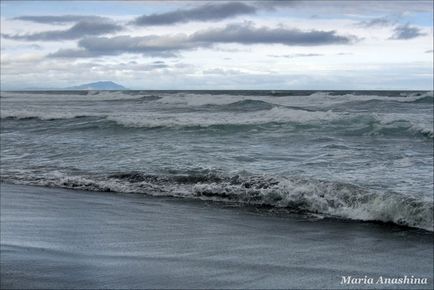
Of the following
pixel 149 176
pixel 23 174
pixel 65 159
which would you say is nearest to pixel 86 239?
pixel 149 176

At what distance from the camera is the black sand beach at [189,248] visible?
4.26 meters

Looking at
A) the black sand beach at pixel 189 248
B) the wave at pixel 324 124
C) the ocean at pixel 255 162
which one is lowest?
the black sand beach at pixel 189 248

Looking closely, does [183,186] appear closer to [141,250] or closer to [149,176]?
[149,176]

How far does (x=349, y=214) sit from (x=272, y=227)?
1339 millimetres

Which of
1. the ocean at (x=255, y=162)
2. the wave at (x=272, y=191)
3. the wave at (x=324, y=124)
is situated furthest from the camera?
the wave at (x=324, y=124)

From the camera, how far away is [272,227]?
6254 millimetres

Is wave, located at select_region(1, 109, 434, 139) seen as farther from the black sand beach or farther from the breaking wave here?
the black sand beach

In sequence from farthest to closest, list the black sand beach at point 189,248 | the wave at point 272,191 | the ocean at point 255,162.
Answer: the ocean at point 255,162
the wave at point 272,191
the black sand beach at point 189,248

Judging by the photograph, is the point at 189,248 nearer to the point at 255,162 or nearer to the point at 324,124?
the point at 255,162

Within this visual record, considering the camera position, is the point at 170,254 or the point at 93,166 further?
the point at 93,166

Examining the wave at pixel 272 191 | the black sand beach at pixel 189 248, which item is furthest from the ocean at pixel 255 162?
the black sand beach at pixel 189 248

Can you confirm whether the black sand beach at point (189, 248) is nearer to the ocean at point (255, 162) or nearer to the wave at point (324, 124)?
the ocean at point (255, 162)

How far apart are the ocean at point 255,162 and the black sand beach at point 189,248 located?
790mm

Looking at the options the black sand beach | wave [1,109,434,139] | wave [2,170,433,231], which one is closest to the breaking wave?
wave [1,109,434,139]
